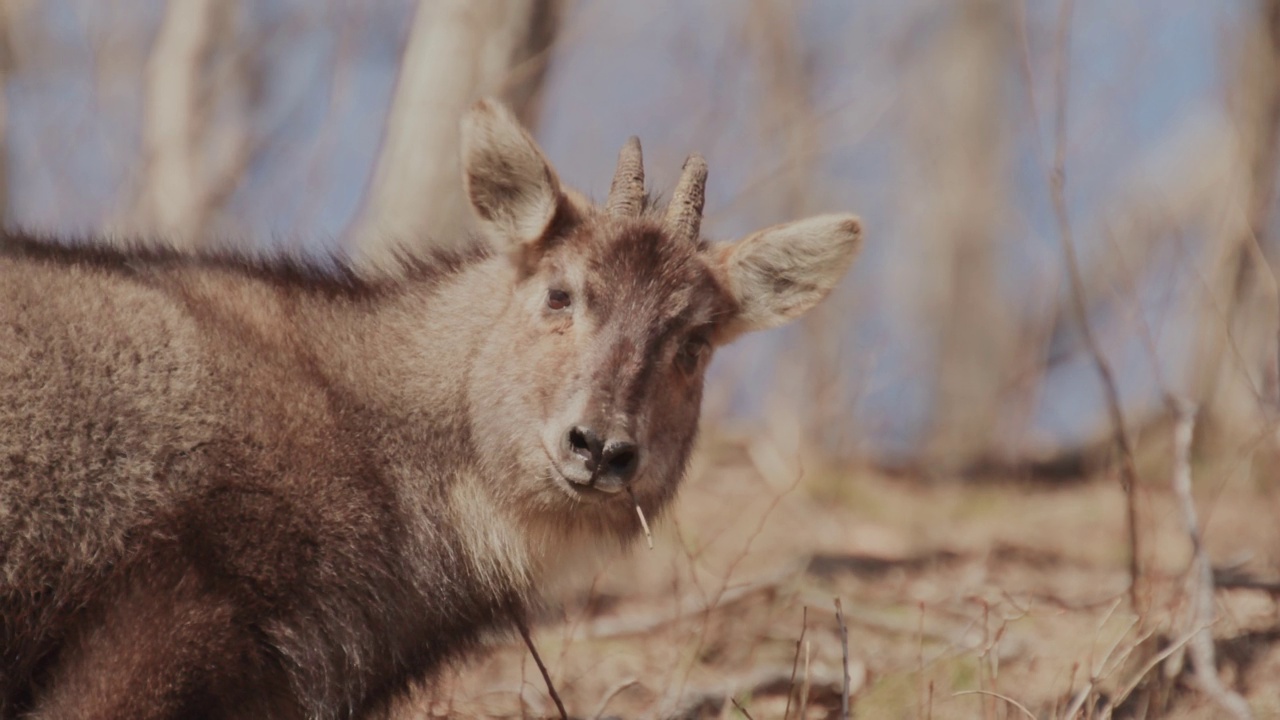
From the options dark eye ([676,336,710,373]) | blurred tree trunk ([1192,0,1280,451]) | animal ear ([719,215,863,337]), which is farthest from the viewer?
blurred tree trunk ([1192,0,1280,451])

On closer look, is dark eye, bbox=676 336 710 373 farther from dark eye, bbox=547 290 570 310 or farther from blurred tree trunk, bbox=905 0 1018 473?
blurred tree trunk, bbox=905 0 1018 473

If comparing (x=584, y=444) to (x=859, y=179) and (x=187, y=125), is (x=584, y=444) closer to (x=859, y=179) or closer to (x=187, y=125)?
(x=187, y=125)

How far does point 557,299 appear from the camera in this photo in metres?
5.49

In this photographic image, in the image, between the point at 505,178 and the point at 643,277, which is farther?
the point at 505,178

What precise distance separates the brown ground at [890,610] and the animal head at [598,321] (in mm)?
586

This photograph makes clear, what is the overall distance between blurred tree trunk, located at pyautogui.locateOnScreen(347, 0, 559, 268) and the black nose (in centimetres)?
271

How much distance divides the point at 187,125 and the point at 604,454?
29.1ft

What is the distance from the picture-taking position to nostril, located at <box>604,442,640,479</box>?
16.4 ft

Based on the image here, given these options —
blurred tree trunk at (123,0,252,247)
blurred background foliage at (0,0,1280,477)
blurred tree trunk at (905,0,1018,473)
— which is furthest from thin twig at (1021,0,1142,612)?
blurred tree trunk at (905,0,1018,473)

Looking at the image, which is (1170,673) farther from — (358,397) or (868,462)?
(868,462)

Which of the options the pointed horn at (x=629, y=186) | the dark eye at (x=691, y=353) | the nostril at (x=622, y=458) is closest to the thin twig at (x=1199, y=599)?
the dark eye at (x=691, y=353)

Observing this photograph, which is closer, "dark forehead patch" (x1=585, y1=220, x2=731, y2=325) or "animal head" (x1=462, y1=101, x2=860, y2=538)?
"animal head" (x1=462, y1=101, x2=860, y2=538)

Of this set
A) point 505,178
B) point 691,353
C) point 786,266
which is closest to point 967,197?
point 786,266

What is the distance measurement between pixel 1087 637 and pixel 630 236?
9.81 feet
